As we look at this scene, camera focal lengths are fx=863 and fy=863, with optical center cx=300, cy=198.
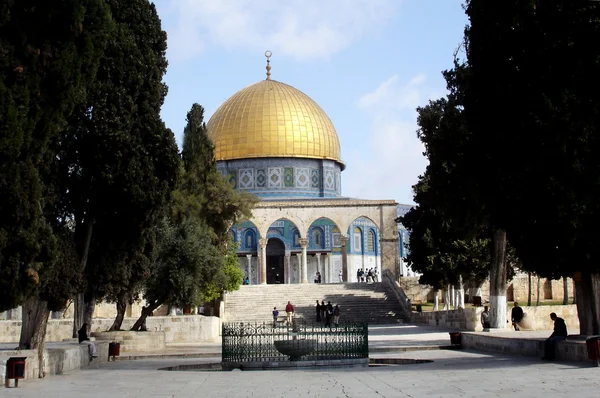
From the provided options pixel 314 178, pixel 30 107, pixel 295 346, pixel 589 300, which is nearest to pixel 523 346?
pixel 589 300

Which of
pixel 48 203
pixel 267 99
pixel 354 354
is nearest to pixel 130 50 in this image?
pixel 48 203

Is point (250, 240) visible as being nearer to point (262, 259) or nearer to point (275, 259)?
point (275, 259)

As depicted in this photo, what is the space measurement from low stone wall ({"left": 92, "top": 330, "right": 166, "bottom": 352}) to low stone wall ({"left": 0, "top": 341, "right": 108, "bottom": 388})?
257 centimetres

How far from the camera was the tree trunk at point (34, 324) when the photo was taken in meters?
12.5

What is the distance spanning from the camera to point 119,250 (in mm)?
14758

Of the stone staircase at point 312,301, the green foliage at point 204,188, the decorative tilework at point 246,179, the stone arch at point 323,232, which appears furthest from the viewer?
the stone arch at point 323,232

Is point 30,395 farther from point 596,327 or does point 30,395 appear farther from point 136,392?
point 596,327

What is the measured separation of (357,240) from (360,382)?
1421 inches

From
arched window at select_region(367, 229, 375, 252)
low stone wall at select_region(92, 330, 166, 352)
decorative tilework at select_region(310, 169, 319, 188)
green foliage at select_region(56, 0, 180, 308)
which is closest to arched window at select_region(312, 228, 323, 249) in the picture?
decorative tilework at select_region(310, 169, 319, 188)

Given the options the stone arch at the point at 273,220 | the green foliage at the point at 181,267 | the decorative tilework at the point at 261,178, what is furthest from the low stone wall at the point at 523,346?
the decorative tilework at the point at 261,178

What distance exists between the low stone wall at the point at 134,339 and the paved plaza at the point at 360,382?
4.65 metres

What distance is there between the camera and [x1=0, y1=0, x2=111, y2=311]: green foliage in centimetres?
952

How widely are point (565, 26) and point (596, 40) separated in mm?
527

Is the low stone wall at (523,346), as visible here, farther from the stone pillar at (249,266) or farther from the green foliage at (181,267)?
the stone pillar at (249,266)
